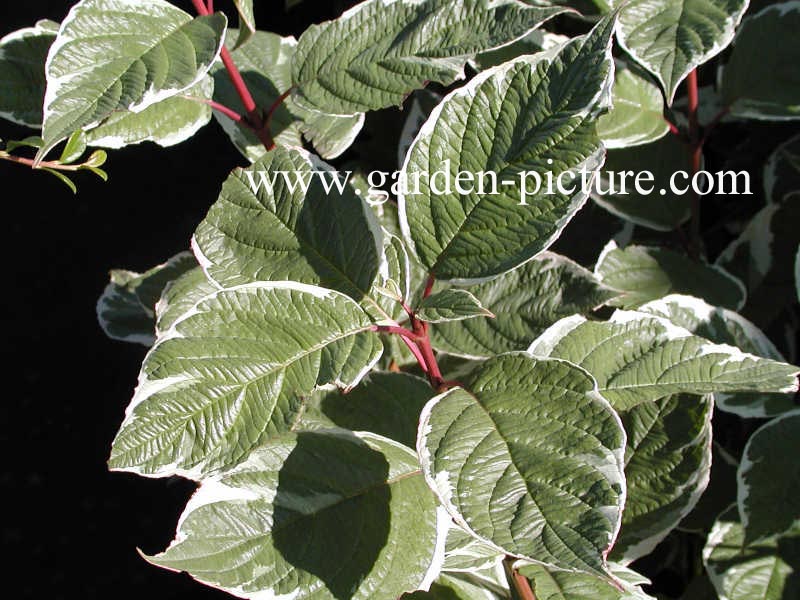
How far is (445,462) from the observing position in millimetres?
745

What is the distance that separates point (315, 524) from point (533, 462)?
230 mm

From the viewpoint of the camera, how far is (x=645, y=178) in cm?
145

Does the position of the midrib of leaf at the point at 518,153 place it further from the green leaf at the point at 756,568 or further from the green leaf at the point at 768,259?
the green leaf at the point at 768,259

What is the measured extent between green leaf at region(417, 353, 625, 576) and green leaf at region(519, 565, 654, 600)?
27 cm

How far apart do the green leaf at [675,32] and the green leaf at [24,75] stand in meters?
0.68

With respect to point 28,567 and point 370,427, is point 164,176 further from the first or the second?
point 370,427

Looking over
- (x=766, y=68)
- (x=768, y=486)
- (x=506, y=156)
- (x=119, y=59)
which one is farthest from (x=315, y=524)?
(x=766, y=68)

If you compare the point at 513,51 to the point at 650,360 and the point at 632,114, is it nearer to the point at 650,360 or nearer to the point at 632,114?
the point at 632,114

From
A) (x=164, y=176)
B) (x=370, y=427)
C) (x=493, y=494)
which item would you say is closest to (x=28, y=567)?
(x=164, y=176)

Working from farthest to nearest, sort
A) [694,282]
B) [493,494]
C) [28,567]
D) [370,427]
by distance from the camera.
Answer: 1. [28,567]
2. [694,282]
3. [370,427]
4. [493,494]

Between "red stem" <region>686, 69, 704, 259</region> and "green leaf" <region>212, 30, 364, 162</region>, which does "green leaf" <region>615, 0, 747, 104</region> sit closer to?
"red stem" <region>686, 69, 704, 259</region>

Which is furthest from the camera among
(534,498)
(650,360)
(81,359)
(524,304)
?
(81,359)

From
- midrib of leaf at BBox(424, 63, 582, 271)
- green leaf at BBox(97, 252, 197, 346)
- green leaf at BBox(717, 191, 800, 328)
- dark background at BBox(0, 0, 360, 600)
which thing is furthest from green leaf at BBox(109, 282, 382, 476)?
dark background at BBox(0, 0, 360, 600)

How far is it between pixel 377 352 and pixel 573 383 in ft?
0.55
